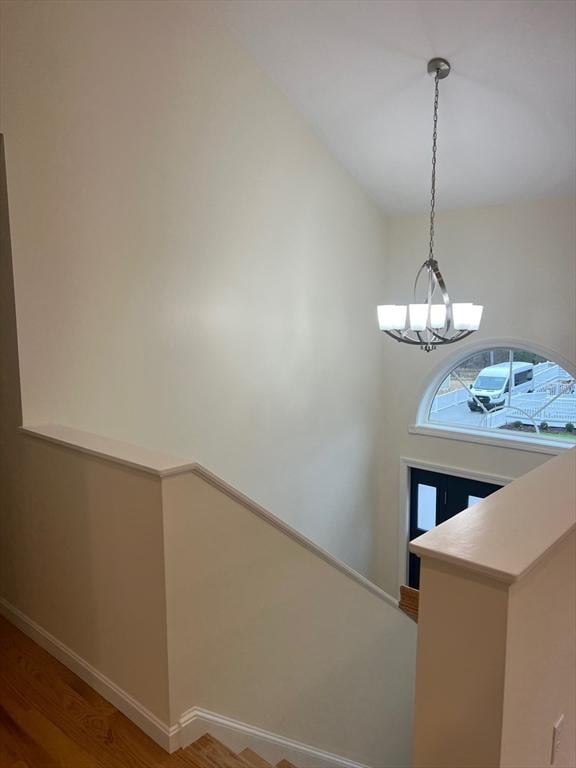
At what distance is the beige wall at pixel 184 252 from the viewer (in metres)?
2.70

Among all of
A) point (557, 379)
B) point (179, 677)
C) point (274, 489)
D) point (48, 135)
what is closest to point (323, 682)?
point (179, 677)

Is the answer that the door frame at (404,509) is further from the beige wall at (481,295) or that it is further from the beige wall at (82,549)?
the beige wall at (82,549)

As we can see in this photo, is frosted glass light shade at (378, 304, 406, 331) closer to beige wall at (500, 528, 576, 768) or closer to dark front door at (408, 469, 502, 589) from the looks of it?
beige wall at (500, 528, 576, 768)

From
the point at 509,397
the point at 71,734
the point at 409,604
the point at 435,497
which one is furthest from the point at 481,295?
the point at 71,734

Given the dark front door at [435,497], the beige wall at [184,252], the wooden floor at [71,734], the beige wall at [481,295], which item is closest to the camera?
the wooden floor at [71,734]

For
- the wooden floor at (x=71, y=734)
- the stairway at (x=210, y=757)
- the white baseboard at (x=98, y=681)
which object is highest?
the white baseboard at (x=98, y=681)

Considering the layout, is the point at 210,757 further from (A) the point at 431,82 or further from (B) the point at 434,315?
(A) the point at 431,82

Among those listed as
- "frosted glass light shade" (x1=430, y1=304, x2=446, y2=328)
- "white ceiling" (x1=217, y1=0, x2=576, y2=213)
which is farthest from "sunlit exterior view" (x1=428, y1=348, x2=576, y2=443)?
"frosted glass light shade" (x1=430, y1=304, x2=446, y2=328)

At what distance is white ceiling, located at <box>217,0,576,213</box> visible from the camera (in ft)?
10.6

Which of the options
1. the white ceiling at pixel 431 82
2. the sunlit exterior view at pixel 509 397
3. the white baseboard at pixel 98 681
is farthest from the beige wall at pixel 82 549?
the sunlit exterior view at pixel 509 397

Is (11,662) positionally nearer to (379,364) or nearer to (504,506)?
(504,506)

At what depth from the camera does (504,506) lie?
1366 millimetres

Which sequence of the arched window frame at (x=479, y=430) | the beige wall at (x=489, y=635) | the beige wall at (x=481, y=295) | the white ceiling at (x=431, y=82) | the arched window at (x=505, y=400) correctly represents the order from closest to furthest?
the beige wall at (x=489, y=635)
the white ceiling at (x=431, y=82)
the beige wall at (x=481, y=295)
the arched window frame at (x=479, y=430)
the arched window at (x=505, y=400)

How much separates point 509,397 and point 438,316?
2.47m
